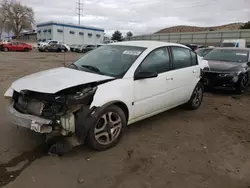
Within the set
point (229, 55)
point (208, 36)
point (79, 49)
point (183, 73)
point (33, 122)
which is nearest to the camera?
point (33, 122)

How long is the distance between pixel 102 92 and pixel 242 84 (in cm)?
606

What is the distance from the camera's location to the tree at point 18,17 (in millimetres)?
62375

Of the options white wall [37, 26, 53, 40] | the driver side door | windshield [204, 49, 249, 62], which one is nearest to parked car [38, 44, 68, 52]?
windshield [204, 49, 249, 62]

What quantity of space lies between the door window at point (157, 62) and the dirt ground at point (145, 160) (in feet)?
3.76

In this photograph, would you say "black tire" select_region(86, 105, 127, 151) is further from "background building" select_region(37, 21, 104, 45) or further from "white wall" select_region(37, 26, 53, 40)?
"white wall" select_region(37, 26, 53, 40)

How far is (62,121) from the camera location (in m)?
3.13

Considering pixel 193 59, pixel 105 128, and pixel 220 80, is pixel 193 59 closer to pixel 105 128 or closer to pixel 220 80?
pixel 220 80

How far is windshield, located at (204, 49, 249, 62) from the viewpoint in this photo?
27.7 feet

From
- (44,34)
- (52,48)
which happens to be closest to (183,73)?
(52,48)

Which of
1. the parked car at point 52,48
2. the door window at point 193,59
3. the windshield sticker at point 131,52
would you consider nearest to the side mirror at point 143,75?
the windshield sticker at point 131,52

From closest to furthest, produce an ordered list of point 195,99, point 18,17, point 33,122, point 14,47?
point 33,122 → point 195,99 → point 14,47 → point 18,17

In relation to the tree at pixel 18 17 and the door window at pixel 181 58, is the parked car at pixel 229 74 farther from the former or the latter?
the tree at pixel 18 17

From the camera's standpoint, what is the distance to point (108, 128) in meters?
3.59

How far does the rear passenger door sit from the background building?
63395 millimetres
